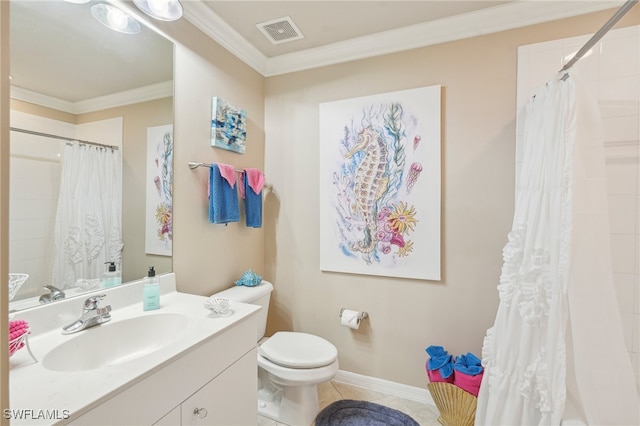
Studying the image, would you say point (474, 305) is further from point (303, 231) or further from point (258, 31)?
point (258, 31)

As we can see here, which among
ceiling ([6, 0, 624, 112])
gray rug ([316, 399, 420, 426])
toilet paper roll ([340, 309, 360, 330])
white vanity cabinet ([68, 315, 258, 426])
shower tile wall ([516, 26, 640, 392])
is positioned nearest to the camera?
white vanity cabinet ([68, 315, 258, 426])

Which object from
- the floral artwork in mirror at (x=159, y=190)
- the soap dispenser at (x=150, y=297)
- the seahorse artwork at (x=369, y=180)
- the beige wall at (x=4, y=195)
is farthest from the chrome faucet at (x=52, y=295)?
the seahorse artwork at (x=369, y=180)

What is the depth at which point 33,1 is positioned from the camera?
3.38ft

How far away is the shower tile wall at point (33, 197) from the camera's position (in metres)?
0.96

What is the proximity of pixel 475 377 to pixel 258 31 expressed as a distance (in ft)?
7.81

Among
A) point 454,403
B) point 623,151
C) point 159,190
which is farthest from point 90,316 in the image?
point 623,151

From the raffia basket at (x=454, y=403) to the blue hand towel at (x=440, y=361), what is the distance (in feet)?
0.23

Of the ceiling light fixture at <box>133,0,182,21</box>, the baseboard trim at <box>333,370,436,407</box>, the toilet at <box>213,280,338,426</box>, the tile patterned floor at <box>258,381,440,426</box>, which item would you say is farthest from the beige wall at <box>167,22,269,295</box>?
the baseboard trim at <box>333,370,436,407</box>

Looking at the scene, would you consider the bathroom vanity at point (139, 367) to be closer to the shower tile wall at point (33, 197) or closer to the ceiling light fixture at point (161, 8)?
the shower tile wall at point (33, 197)

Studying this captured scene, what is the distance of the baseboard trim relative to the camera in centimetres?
181

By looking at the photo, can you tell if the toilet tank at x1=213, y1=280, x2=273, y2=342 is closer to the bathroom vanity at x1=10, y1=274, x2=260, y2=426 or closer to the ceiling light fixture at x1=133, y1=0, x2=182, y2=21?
the bathroom vanity at x1=10, y1=274, x2=260, y2=426

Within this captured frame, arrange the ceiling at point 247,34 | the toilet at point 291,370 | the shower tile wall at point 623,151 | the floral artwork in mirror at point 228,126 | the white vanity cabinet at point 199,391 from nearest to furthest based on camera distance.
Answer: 1. the white vanity cabinet at point 199,391
2. the ceiling at point 247,34
3. the shower tile wall at point 623,151
4. the toilet at point 291,370
5. the floral artwork in mirror at point 228,126

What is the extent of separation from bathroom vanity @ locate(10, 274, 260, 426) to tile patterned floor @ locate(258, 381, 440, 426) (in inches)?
29.1

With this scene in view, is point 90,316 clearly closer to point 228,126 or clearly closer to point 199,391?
point 199,391
